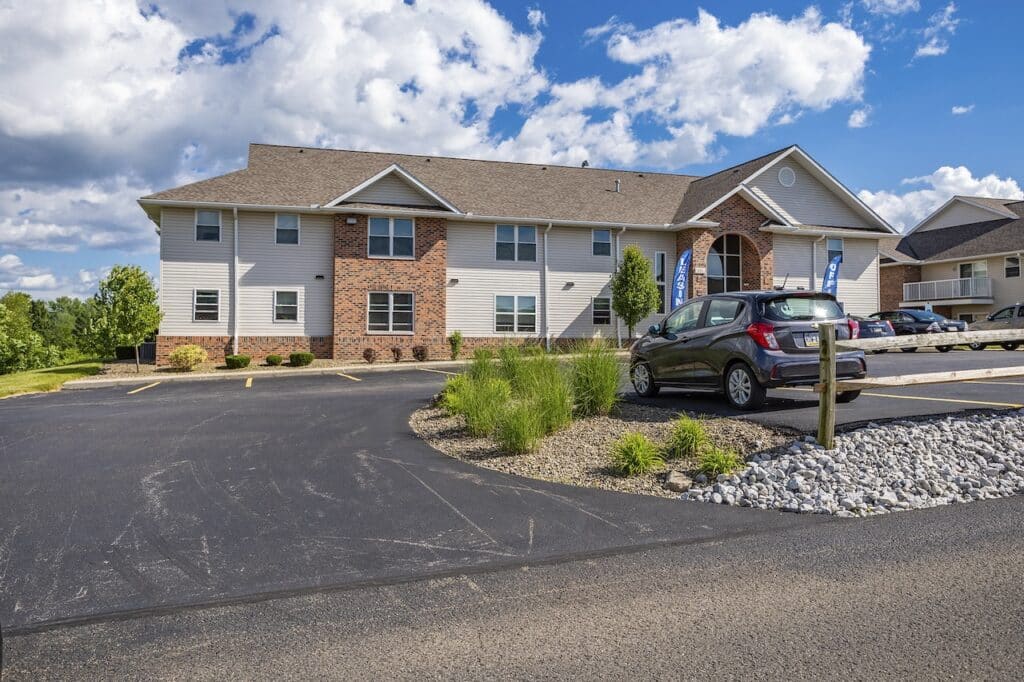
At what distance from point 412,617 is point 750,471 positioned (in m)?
4.27

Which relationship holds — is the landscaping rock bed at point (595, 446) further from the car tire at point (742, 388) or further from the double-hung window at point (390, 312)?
the double-hung window at point (390, 312)

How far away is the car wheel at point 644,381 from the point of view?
11.9m

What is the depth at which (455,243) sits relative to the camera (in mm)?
26969

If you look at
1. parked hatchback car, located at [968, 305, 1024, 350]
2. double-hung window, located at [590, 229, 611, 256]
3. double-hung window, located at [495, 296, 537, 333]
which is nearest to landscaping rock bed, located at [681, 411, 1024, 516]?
double-hung window, located at [495, 296, 537, 333]

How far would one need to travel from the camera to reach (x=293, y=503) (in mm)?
6465

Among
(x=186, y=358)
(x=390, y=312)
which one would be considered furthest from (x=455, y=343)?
(x=186, y=358)

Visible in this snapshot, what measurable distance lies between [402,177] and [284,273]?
5.60 m

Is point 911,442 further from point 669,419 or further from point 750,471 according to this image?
point 669,419

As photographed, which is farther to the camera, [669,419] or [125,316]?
[125,316]

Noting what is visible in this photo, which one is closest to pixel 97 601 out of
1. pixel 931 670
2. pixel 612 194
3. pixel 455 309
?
pixel 931 670

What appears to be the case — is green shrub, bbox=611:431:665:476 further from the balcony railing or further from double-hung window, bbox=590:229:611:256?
the balcony railing

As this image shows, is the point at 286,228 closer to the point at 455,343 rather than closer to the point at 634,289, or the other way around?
the point at 455,343

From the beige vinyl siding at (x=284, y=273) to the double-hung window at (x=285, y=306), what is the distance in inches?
5.1

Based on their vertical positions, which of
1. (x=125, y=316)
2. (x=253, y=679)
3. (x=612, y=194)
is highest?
(x=612, y=194)
